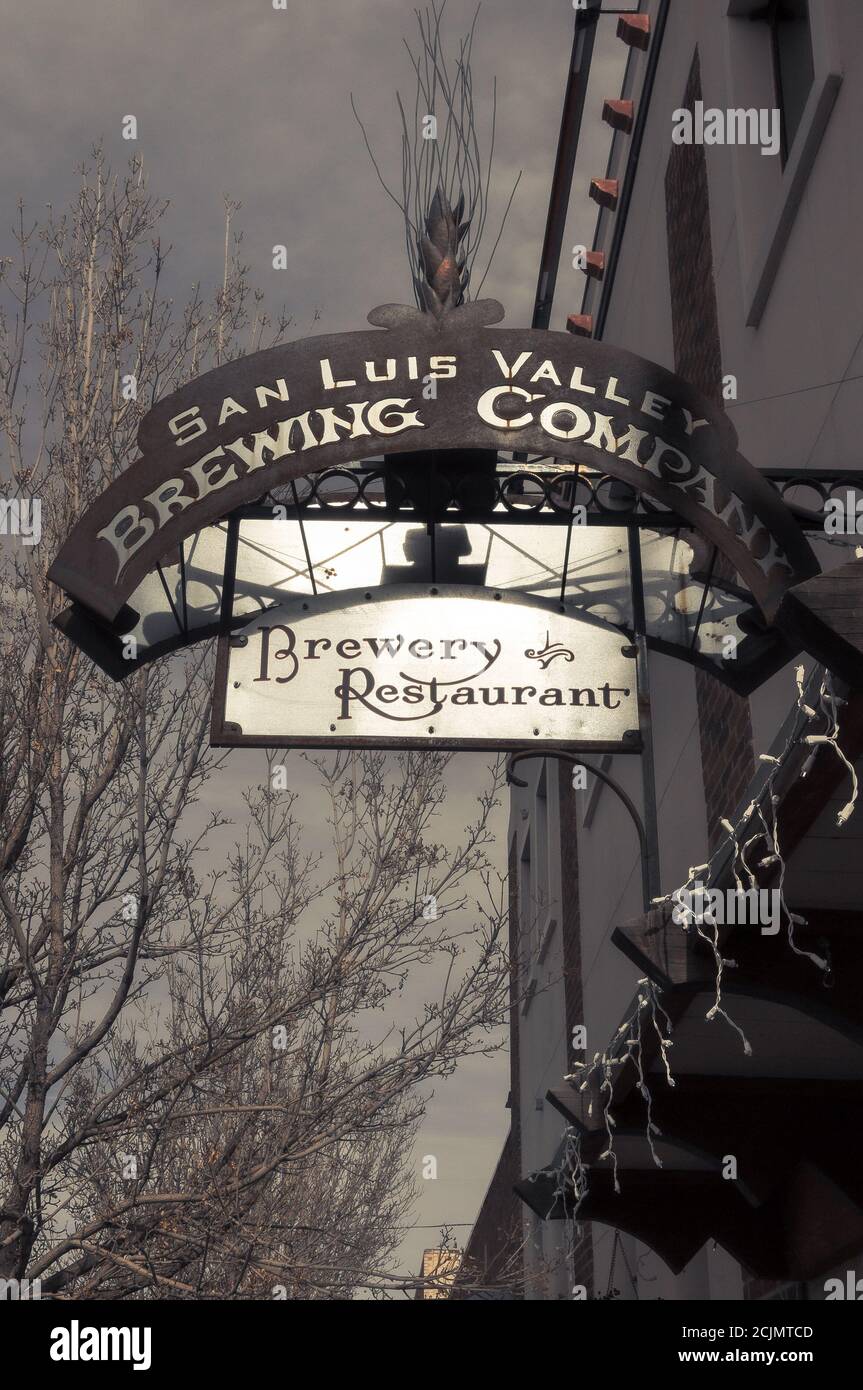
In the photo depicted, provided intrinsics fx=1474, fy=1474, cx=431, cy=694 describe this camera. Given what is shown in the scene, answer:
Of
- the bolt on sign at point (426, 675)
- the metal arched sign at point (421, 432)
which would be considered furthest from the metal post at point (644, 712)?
the metal arched sign at point (421, 432)

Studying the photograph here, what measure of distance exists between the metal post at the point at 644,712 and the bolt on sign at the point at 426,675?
37mm

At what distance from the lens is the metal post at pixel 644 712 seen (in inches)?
207

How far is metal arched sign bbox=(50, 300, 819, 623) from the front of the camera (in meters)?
5.05

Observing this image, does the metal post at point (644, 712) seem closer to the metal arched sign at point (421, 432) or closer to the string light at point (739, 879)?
the string light at point (739, 879)

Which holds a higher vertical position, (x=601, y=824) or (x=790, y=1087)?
(x=601, y=824)

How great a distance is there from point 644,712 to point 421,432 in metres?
1.27

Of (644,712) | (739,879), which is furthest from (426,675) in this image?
(739,879)

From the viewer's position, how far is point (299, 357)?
5.29 meters

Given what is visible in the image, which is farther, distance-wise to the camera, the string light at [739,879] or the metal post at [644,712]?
the metal post at [644,712]

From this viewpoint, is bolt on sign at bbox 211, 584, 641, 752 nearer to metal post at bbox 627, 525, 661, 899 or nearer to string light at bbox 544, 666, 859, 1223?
metal post at bbox 627, 525, 661, 899
